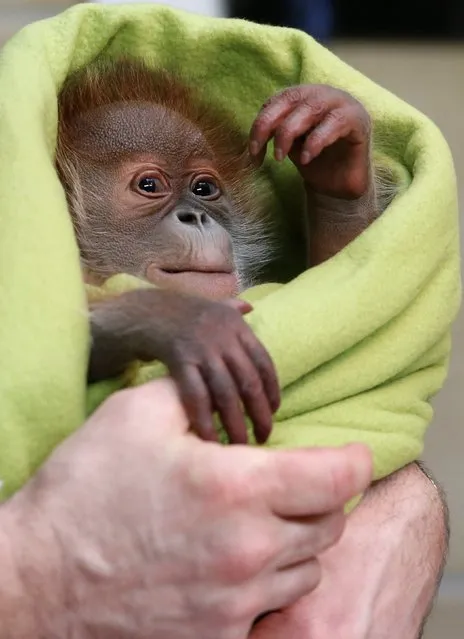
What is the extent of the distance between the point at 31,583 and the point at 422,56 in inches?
40.4

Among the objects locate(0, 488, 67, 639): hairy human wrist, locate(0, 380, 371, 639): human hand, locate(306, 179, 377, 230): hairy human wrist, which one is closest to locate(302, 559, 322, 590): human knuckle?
locate(0, 380, 371, 639): human hand

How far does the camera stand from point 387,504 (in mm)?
709

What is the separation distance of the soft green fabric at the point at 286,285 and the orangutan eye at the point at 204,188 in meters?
0.11

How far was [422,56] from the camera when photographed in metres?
1.31

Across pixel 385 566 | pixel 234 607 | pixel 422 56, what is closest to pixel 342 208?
pixel 385 566

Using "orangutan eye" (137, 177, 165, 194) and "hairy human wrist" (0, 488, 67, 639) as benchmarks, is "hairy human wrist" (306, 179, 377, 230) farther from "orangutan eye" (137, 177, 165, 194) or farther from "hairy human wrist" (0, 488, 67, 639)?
"hairy human wrist" (0, 488, 67, 639)

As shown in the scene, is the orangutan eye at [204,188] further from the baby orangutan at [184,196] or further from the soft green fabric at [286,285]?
the soft green fabric at [286,285]

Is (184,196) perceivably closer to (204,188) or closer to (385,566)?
(204,188)

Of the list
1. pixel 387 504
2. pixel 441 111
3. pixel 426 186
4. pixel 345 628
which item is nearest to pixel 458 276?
pixel 426 186

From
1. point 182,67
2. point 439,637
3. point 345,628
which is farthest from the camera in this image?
point 439,637

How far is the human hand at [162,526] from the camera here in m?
0.51

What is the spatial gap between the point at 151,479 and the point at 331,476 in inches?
4.0

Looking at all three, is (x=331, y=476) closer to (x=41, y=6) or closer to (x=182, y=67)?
(x=182, y=67)

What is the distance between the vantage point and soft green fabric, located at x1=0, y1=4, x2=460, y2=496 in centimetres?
59
